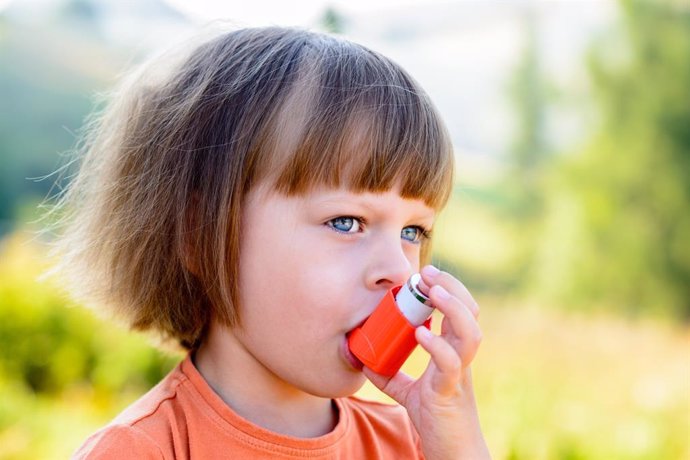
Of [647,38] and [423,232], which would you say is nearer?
[423,232]

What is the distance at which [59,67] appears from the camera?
8.90m

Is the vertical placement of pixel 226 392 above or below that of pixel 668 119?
above

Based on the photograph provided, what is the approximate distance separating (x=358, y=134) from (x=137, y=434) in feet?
2.51

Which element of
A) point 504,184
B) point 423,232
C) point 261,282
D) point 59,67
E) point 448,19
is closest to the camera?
point 261,282

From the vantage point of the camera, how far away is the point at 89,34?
912cm

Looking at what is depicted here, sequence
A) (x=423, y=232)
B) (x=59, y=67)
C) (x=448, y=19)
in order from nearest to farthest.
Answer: (x=423, y=232), (x=59, y=67), (x=448, y=19)

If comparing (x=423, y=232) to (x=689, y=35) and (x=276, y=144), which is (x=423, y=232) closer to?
(x=276, y=144)

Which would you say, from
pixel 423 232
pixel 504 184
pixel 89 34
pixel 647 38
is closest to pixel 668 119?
pixel 647 38

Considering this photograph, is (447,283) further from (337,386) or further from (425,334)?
(337,386)

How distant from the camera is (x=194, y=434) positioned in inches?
68.6

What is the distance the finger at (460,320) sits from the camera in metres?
1.66

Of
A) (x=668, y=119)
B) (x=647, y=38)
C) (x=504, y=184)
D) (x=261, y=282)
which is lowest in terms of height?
(x=504, y=184)

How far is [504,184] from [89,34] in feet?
28.0

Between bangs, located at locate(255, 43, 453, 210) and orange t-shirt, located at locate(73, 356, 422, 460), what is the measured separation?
0.49 m
